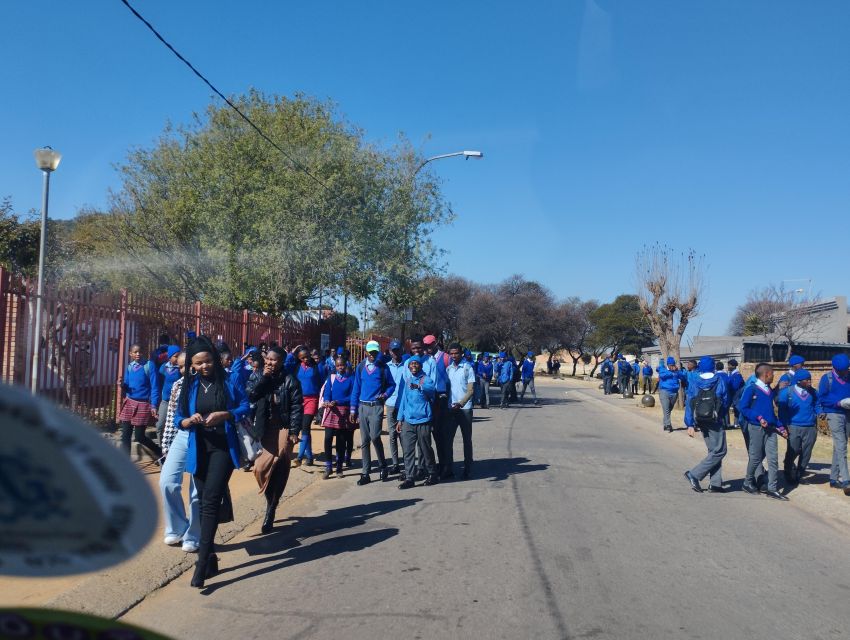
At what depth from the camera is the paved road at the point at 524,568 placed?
14.6 feet

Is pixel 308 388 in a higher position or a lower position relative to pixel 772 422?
higher

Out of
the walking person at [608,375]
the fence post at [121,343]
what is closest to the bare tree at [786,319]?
the walking person at [608,375]

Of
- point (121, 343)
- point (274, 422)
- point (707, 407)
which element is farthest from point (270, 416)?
point (121, 343)

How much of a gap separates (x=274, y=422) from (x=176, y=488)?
4.62 ft

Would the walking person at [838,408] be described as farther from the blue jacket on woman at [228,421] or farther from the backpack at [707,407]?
the blue jacket on woman at [228,421]

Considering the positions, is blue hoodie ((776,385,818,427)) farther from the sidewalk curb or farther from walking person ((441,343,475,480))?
the sidewalk curb

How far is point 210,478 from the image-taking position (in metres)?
5.23

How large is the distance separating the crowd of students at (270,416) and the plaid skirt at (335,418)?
0.01 metres

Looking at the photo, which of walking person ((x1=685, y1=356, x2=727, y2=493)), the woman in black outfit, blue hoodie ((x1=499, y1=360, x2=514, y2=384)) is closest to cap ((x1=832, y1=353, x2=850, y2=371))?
walking person ((x1=685, y1=356, x2=727, y2=493))

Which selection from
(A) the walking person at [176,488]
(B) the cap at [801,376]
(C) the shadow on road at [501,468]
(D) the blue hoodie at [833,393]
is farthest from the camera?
(C) the shadow on road at [501,468]

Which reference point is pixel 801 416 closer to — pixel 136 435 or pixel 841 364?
pixel 841 364

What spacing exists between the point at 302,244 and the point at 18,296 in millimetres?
9463

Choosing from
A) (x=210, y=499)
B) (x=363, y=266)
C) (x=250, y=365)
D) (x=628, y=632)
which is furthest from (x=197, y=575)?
(x=363, y=266)

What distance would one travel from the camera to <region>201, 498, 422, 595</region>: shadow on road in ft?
18.6
